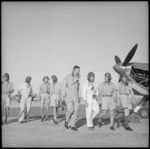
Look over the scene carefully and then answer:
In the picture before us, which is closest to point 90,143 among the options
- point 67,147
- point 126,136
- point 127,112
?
point 67,147

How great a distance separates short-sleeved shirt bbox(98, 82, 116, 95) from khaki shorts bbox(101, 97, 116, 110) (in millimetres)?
223

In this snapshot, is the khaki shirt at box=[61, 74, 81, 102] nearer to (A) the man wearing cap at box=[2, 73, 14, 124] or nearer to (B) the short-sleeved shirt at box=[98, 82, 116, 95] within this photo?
(B) the short-sleeved shirt at box=[98, 82, 116, 95]

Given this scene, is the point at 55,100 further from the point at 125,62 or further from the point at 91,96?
the point at 125,62

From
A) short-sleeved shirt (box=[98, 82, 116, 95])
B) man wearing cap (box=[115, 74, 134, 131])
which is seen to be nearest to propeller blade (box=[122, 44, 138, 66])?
man wearing cap (box=[115, 74, 134, 131])

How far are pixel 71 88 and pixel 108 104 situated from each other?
5.05ft

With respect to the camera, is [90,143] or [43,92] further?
[43,92]

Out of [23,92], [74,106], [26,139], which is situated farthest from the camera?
[23,92]

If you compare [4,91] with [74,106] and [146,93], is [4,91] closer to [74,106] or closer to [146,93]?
[74,106]

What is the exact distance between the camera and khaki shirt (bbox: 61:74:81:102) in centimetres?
758

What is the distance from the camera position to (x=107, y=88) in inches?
318

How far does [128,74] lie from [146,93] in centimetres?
117

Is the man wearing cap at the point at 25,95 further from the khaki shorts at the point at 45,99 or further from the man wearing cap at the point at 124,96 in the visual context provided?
the man wearing cap at the point at 124,96

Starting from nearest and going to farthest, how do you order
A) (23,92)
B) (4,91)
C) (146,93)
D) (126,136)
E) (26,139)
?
(26,139) < (126,136) < (4,91) < (23,92) < (146,93)

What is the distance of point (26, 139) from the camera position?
19.3 feet
